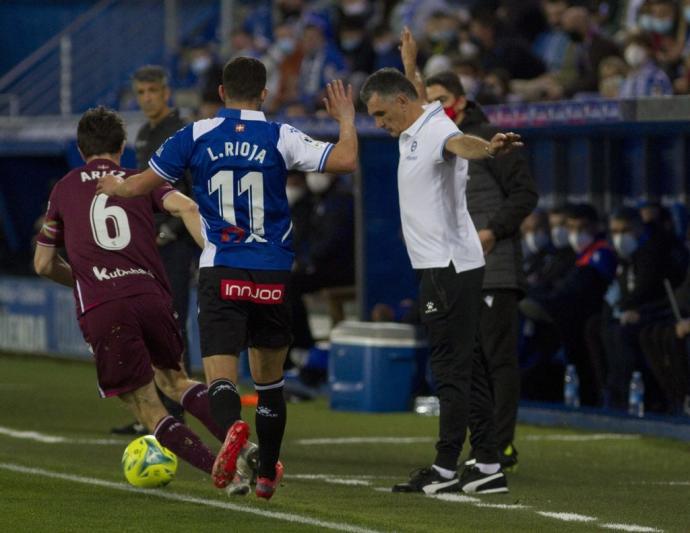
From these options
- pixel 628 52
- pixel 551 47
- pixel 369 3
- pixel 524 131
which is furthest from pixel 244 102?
pixel 369 3

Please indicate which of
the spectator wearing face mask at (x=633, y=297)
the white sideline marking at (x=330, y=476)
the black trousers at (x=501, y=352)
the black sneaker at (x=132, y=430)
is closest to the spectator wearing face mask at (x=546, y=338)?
the spectator wearing face mask at (x=633, y=297)

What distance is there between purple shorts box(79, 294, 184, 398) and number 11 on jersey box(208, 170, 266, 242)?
3.07 feet

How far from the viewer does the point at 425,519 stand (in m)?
7.38

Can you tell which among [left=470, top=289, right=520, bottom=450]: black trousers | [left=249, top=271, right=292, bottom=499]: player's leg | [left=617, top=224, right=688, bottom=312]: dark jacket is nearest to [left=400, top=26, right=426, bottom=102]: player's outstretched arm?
[left=470, top=289, right=520, bottom=450]: black trousers

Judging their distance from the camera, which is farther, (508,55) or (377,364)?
(508,55)

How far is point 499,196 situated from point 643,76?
4.41 metres

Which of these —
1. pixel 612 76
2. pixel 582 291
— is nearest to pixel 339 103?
pixel 582 291

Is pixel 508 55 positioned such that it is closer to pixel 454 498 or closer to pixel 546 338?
pixel 546 338

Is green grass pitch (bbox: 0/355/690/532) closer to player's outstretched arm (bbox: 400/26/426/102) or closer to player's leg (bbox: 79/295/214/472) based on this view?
player's leg (bbox: 79/295/214/472)

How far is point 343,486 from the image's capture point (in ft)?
28.3

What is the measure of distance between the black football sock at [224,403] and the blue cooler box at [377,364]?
17.9 feet

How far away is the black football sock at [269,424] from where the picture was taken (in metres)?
7.61

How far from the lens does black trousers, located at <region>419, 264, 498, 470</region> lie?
8258mm

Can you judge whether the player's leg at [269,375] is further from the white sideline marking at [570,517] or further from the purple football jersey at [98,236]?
the white sideline marking at [570,517]
